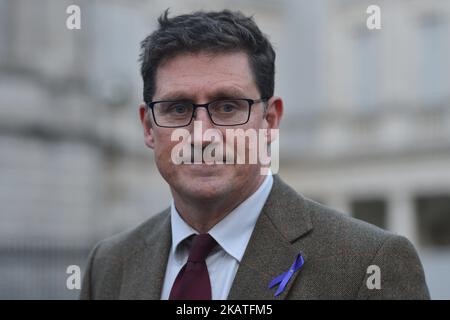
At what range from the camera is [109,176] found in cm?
1744

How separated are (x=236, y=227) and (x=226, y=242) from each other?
0.19 ft

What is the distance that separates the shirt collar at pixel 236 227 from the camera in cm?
237

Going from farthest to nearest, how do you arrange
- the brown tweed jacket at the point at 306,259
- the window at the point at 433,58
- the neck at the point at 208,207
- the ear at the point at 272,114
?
the window at the point at 433,58 < the ear at the point at 272,114 < the neck at the point at 208,207 < the brown tweed jacket at the point at 306,259

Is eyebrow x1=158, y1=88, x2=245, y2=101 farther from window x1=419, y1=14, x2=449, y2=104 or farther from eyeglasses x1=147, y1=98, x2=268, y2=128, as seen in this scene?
window x1=419, y1=14, x2=449, y2=104

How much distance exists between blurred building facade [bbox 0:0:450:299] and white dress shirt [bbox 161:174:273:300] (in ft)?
29.1

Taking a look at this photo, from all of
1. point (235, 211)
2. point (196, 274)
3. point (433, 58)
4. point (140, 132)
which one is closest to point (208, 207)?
point (235, 211)

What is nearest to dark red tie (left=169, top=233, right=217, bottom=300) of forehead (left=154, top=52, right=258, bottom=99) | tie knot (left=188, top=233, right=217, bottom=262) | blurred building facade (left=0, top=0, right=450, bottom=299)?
tie knot (left=188, top=233, right=217, bottom=262)

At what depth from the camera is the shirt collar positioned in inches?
93.4

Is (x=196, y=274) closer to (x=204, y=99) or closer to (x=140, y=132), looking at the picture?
(x=204, y=99)

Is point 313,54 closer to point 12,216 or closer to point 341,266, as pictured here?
point 12,216

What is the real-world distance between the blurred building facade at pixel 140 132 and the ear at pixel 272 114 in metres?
9.02

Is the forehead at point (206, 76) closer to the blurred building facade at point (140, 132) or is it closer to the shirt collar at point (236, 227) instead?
the shirt collar at point (236, 227)

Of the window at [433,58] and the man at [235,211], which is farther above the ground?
the window at [433,58]

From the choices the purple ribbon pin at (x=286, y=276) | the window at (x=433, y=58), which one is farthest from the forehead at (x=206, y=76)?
the window at (x=433, y=58)
